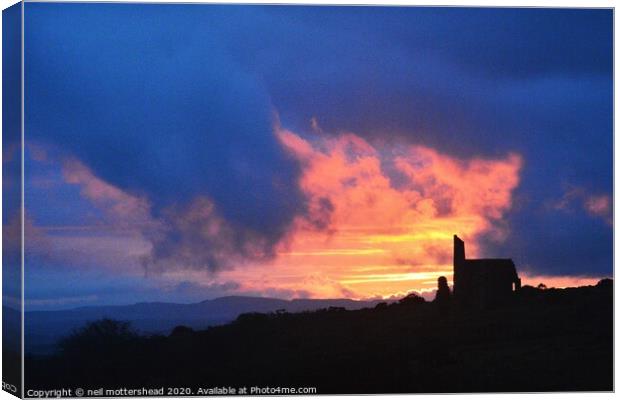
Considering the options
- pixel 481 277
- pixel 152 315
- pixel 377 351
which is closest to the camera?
pixel 152 315

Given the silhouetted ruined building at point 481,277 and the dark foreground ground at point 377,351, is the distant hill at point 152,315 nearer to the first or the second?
the dark foreground ground at point 377,351

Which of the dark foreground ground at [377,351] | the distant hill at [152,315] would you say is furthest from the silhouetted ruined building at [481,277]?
the distant hill at [152,315]

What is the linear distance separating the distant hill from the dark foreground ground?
108mm

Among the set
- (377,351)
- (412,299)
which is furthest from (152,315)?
(412,299)

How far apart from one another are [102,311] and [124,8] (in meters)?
3.51

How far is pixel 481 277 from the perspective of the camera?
1544cm

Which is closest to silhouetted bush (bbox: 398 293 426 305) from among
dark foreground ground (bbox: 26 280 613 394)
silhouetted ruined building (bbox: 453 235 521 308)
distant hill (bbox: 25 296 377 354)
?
dark foreground ground (bbox: 26 280 613 394)

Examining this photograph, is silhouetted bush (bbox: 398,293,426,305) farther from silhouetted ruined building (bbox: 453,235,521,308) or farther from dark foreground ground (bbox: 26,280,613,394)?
silhouetted ruined building (bbox: 453,235,521,308)

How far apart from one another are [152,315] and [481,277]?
395cm

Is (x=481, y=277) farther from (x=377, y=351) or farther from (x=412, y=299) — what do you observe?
(x=377, y=351)

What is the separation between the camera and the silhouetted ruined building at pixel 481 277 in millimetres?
15383

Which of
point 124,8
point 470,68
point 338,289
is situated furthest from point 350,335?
point 124,8

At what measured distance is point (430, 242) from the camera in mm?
15320

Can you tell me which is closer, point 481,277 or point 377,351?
point 377,351
